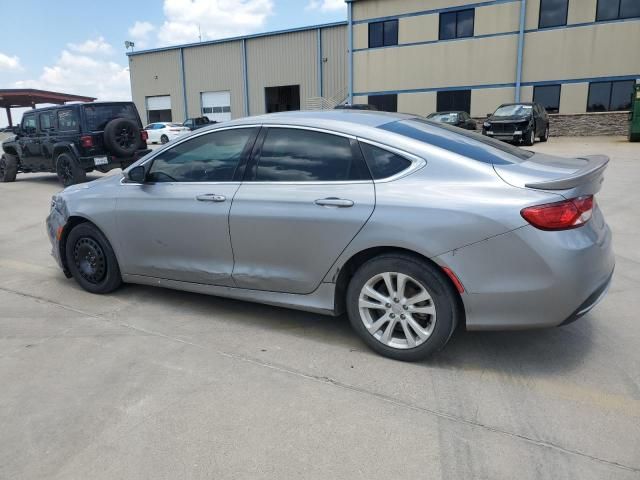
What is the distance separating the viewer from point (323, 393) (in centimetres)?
298

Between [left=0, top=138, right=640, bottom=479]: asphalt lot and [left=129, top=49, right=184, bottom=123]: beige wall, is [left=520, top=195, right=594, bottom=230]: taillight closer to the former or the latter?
[left=0, top=138, right=640, bottom=479]: asphalt lot

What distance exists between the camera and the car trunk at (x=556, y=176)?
2.89 metres

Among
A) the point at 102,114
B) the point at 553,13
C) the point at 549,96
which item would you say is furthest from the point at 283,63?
the point at 102,114

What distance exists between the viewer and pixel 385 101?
30.4 m

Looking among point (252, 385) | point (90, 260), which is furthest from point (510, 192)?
point (90, 260)

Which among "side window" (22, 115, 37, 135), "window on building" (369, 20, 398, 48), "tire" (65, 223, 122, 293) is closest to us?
"tire" (65, 223, 122, 293)

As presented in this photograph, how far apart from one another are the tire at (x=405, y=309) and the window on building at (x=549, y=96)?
87.3ft

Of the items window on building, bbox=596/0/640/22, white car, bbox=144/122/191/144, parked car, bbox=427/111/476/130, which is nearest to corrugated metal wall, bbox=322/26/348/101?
white car, bbox=144/122/191/144

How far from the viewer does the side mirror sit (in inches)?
166

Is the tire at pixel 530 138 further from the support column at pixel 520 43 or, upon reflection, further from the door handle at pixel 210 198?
the door handle at pixel 210 198

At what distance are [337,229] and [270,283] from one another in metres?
0.71

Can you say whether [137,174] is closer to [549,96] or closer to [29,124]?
[29,124]

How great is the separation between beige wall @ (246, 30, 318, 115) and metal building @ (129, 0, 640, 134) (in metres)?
0.07

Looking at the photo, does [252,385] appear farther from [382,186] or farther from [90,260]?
[90,260]
